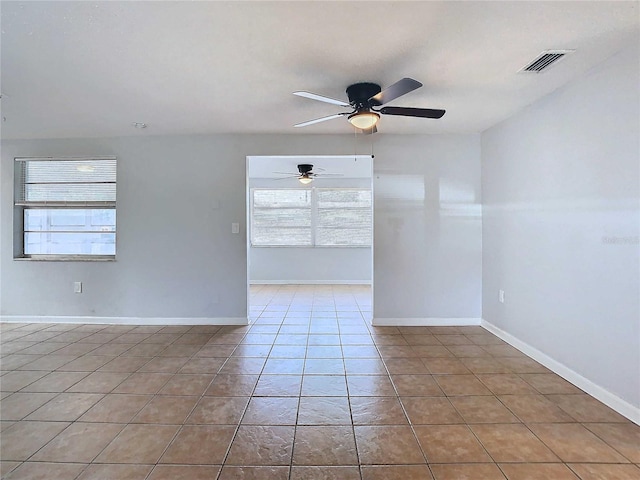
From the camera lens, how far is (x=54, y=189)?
4.27 m

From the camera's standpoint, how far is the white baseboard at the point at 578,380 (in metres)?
2.03

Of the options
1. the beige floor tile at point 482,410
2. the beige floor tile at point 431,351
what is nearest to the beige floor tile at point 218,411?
the beige floor tile at point 482,410

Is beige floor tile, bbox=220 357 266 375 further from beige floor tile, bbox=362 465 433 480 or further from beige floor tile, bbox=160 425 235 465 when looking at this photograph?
beige floor tile, bbox=362 465 433 480

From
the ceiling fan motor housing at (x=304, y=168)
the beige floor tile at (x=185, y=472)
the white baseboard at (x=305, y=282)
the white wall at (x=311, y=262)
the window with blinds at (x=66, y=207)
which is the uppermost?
the ceiling fan motor housing at (x=304, y=168)

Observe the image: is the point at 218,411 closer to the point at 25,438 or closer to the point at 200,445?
the point at 200,445

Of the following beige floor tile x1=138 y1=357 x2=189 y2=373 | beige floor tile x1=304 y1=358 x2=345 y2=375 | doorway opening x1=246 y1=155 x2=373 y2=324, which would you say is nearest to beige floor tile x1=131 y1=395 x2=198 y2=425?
beige floor tile x1=138 y1=357 x2=189 y2=373

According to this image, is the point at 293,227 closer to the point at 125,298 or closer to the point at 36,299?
the point at 125,298

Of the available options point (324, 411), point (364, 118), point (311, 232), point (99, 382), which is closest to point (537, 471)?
point (324, 411)

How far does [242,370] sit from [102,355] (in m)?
1.48

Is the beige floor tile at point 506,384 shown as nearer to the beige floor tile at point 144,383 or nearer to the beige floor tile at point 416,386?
the beige floor tile at point 416,386

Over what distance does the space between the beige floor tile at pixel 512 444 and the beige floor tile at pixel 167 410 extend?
6.01 feet

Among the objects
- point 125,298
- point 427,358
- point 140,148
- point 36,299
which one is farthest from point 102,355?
point 427,358

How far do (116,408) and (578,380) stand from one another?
3.37 m

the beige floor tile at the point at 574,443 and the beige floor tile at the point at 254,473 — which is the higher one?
the beige floor tile at the point at 574,443
